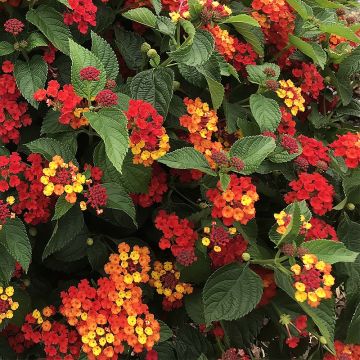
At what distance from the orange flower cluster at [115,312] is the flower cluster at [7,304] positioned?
0.15m

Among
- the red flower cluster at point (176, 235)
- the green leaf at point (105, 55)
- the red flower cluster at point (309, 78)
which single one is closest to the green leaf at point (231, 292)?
the red flower cluster at point (176, 235)

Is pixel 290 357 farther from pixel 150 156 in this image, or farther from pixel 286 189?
pixel 150 156

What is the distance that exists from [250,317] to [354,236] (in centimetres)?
47

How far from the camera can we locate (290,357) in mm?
2062

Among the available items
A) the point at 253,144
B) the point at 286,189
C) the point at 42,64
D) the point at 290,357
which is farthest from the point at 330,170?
the point at 42,64

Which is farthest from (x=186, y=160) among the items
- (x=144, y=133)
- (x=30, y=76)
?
(x=30, y=76)

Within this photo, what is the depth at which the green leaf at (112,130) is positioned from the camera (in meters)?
1.44

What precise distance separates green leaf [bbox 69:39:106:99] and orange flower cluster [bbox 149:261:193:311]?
62 centimetres

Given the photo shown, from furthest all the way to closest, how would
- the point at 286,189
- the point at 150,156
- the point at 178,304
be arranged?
the point at 286,189 < the point at 178,304 < the point at 150,156

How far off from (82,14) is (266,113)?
27.2 inches

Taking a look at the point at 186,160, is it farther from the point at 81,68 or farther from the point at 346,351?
the point at 346,351

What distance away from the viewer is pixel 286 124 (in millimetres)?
1992

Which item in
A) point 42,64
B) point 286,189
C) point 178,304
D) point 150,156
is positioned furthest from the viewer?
point 286,189

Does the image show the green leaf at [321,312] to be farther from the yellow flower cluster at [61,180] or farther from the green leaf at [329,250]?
the yellow flower cluster at [61,180]
